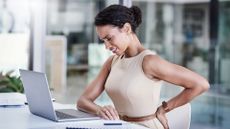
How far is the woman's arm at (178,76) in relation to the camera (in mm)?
2507

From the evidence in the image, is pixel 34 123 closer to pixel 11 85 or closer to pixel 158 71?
pixel 158 71

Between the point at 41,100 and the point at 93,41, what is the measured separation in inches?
167

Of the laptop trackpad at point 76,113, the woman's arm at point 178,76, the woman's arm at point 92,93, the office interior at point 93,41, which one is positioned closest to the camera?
the laptop trackpad at point 76,113

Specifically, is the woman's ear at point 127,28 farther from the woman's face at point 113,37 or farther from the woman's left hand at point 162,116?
the woman's left hand at point 162,116

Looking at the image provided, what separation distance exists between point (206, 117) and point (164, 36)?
1.46m

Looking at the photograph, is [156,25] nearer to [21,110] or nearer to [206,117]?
[206,117]

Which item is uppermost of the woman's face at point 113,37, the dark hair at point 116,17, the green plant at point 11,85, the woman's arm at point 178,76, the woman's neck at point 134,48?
the dark hair at point 116,17

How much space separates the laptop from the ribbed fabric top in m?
0.31

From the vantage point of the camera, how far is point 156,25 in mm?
7340

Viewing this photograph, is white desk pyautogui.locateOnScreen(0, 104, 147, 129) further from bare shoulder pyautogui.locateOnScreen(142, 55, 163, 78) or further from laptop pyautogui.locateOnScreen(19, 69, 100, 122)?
bare shoulder pyautogui.locateOnScreen(142, 55, 163, 78)

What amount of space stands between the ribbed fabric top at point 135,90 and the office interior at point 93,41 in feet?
8.17

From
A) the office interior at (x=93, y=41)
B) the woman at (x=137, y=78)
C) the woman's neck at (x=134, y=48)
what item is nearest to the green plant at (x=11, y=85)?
the office interior at (x=93, y=41)

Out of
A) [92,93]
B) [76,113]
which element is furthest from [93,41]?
[76,113]

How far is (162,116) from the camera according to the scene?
258cm
